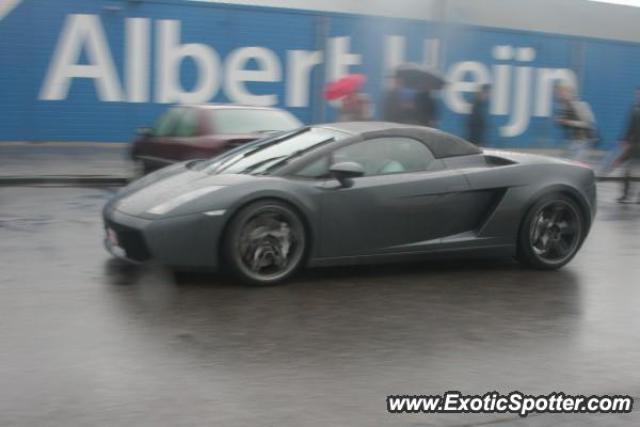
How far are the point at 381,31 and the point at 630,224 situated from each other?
40.0 ft

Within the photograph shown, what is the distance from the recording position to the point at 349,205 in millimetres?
6781

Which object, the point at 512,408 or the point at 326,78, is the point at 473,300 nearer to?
the point at 512,408

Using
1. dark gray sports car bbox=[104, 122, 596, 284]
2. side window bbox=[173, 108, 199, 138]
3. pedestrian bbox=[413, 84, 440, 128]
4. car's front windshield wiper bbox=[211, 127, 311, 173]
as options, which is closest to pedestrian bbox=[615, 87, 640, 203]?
pedestrian bbox=[413, 84, 440, 128]

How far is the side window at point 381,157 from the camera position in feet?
22.6

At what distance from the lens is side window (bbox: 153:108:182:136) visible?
469 inches

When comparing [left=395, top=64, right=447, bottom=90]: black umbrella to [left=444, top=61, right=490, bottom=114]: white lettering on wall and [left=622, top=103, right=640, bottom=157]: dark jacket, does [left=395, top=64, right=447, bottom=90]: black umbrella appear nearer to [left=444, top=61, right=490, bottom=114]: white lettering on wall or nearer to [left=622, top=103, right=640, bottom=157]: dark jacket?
[left=622, top=103, right=640, bottom=157]: dark jacket

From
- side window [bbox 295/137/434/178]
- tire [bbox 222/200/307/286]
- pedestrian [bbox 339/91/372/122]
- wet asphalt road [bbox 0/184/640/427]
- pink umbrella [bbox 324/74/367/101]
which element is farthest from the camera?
pink umbrella [bbox 324/74/367/101]

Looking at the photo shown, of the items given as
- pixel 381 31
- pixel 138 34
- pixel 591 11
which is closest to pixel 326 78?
pixel 381 31

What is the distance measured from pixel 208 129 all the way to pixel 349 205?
483cm

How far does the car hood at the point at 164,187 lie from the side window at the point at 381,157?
0.58 meters

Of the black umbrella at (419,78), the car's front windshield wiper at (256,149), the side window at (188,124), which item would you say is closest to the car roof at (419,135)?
the car's front windshield wiper at (256,149)

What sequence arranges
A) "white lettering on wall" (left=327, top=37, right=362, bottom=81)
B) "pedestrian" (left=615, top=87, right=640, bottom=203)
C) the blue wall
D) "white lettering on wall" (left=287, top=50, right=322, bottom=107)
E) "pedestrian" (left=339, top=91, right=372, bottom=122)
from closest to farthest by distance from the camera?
1. "pedestrian" (left=339, top=91, right=372, bottom=122)
2. "pedestrian" (left=615, top=87, right=640, bottom=203)
3. the blue wall
4. "white lettering on wall" (left=287, top=50, right=322, bottom=107)
5. "white lettering on wall" (left=327, top=37, right=362, bottom=81)

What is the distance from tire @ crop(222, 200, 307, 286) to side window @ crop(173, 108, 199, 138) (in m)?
4.97

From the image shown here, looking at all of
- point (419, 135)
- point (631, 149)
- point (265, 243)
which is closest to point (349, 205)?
point (265, 243)
